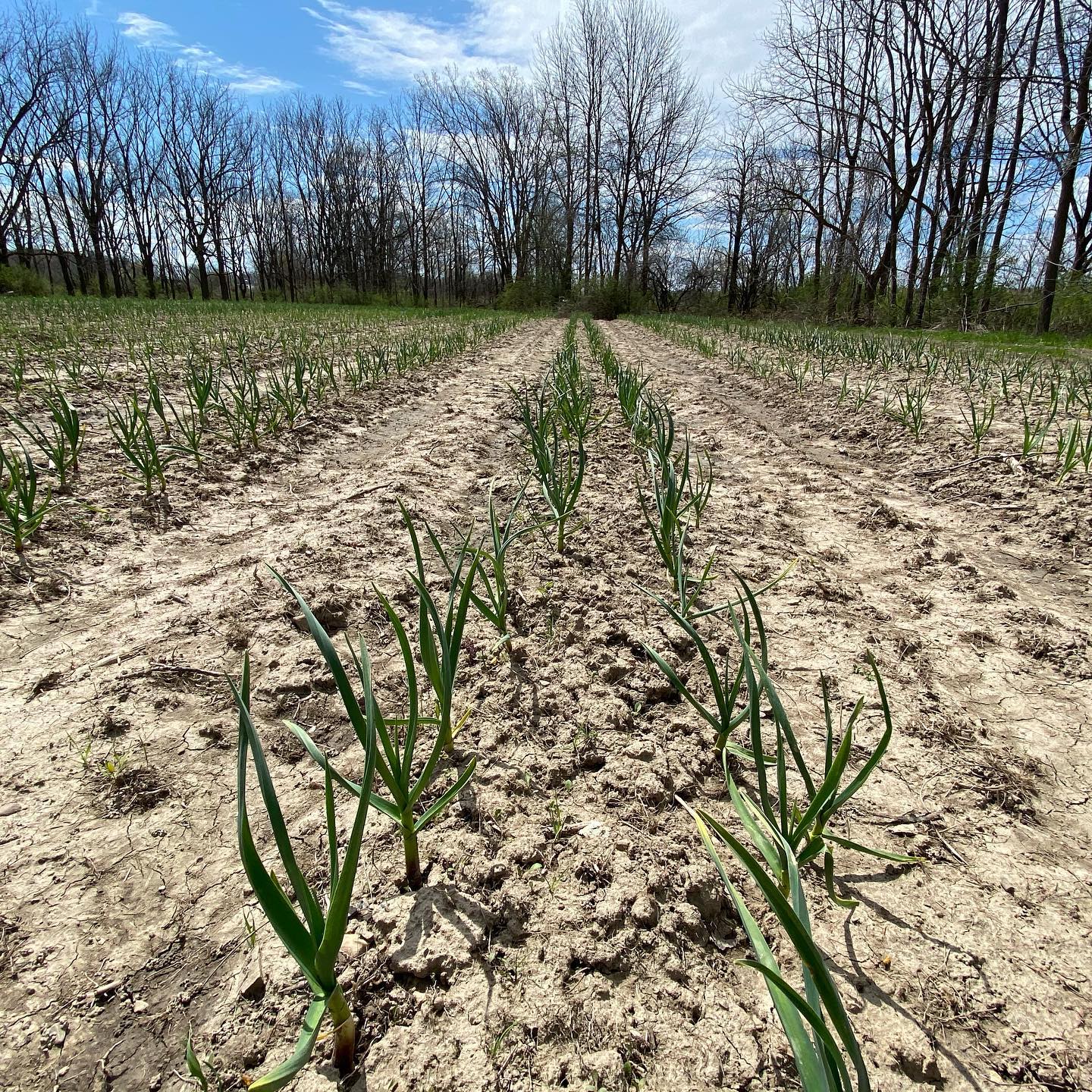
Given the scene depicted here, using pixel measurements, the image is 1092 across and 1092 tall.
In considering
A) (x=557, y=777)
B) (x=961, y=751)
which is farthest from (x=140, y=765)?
(x=961, y=751)

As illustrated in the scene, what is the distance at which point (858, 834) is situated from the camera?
1.08 meters

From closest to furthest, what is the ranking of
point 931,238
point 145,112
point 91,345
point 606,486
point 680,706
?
point 680,706 < point 606,486 < point 91,345 < point 931,238 < point 145,112

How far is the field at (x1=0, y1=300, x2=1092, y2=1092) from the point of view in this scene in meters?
0.79

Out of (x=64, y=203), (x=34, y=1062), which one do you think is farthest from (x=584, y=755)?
(x=64, y=203)

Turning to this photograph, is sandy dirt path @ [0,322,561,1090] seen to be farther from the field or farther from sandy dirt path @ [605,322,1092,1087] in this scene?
sandy dirt path @ [605,322,1092,1087]

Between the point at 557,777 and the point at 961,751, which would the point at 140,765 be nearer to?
the point at 557,777

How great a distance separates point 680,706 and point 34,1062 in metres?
1.27

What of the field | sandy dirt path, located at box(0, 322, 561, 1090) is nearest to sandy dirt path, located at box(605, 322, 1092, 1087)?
the field

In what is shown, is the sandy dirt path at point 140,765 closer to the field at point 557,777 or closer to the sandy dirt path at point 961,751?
the field at point 557,777

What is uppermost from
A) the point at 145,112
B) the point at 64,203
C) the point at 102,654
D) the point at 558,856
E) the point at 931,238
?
the point at 145,112

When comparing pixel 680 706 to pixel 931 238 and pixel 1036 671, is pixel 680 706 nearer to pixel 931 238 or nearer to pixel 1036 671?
pixel 1036 671

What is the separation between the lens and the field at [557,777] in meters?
0.79

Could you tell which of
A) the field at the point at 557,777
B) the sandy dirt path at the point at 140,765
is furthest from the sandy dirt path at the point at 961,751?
the sandy dirt path at the point at 140,765

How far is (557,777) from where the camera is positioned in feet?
4.03
